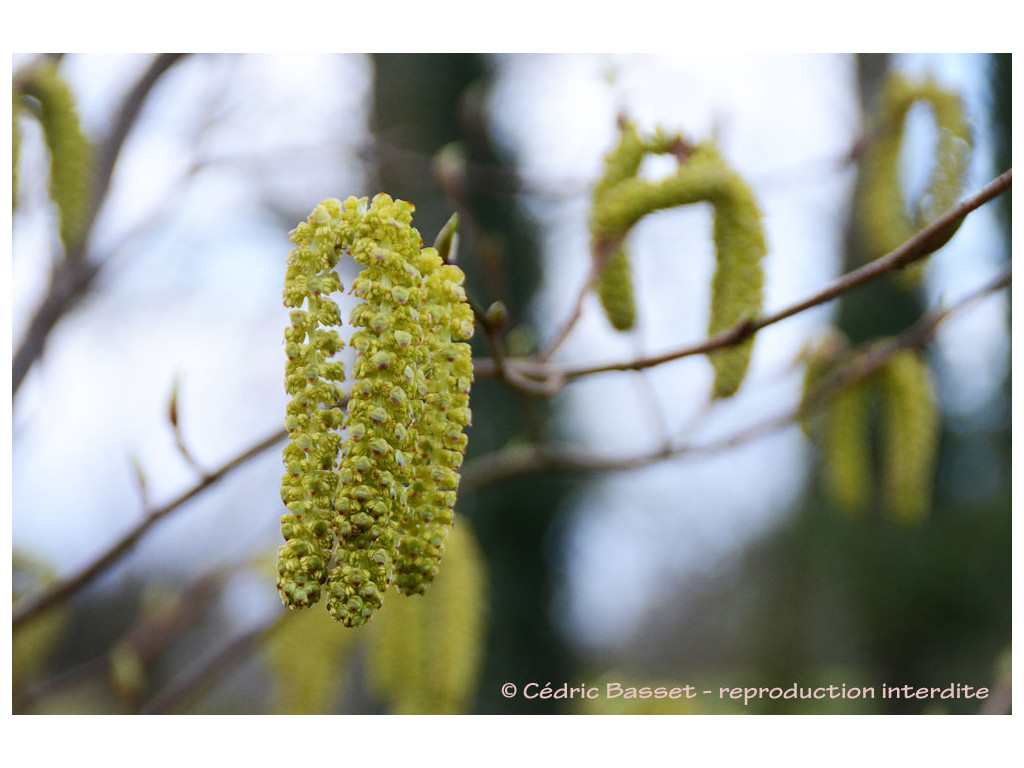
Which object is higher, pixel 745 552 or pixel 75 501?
pixel 75 501

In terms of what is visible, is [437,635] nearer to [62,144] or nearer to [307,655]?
[307,655]

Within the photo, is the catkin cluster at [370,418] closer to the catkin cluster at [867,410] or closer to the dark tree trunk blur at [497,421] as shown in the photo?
the catkin cluster at [867,410]

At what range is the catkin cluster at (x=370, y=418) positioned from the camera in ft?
1.53

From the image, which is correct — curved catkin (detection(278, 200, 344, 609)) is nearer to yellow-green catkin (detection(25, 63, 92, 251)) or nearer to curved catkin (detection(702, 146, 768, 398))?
curved catkin (detection(702, 146, 768, 398))

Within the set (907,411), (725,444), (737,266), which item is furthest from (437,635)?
(907,411)

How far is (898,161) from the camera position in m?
1.29

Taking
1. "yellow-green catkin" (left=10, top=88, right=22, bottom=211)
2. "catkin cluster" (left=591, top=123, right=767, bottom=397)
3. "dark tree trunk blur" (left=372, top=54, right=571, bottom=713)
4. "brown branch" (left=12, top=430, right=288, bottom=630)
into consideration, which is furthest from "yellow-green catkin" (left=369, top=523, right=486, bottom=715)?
"dark tree trunk blur" (left=372, top=54, right=571, bottom=713)

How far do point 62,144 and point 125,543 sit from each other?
1.55 feet

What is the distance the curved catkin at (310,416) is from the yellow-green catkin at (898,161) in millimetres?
1013

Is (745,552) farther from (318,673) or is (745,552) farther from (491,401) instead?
(318,673)

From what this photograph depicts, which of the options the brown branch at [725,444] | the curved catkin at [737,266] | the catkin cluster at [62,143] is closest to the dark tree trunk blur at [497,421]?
the brown branch at [725,444]

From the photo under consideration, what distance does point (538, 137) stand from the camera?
2.44m
